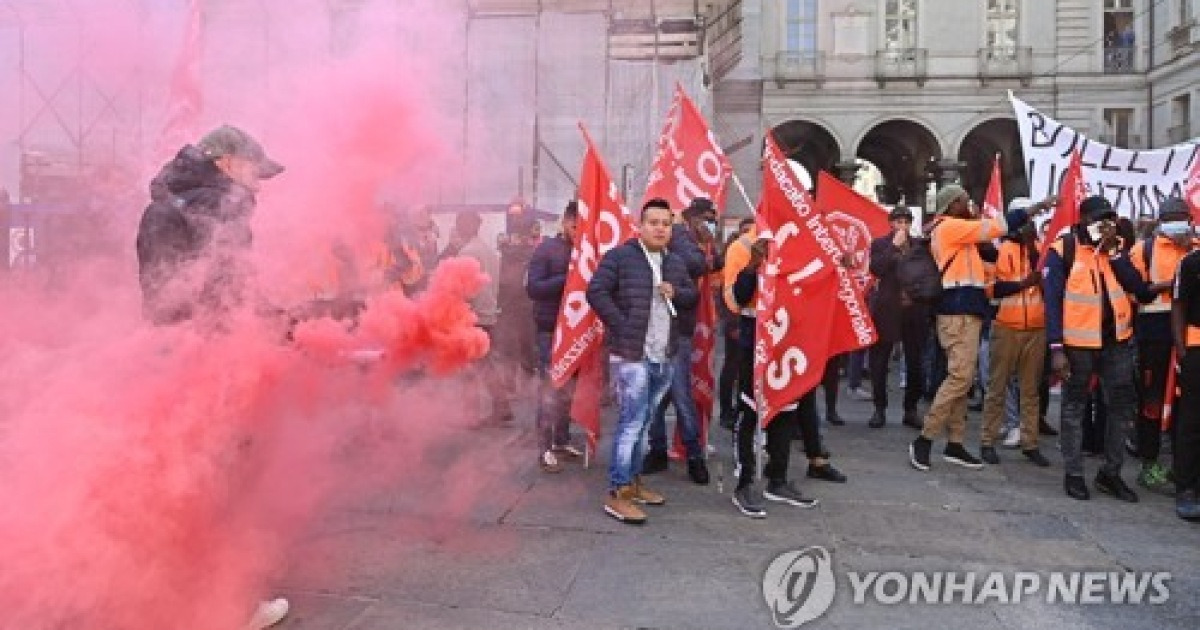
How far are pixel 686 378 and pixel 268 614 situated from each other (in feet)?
11.1

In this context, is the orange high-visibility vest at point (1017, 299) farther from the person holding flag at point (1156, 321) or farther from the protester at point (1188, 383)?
the protester at point (1188, 383)

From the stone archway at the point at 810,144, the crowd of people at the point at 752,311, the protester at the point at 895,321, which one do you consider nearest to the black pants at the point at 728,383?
the crowd of people at the point at 752,311

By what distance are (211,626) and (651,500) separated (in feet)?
9.09

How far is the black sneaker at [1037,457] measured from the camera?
22.2ft

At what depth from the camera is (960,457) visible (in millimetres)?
6703

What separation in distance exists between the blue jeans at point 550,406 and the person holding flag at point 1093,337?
3.32 m

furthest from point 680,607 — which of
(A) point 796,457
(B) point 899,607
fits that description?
(A) point 796,457

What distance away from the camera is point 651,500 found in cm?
550

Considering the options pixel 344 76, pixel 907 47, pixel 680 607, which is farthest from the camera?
pixel 907 47

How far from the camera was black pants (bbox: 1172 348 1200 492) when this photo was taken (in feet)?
17.5

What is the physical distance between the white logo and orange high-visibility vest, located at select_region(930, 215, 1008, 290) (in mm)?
2749

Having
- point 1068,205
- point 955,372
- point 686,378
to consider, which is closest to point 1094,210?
point 1068,205

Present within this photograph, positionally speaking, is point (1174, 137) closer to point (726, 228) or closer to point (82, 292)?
point (726, 228)

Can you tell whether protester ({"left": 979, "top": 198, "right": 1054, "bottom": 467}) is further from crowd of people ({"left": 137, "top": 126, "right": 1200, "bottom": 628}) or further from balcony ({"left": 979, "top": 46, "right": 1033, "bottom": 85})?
balcony ({"left": 979, "top": 46, "right": 1033, "bottom": 85})
